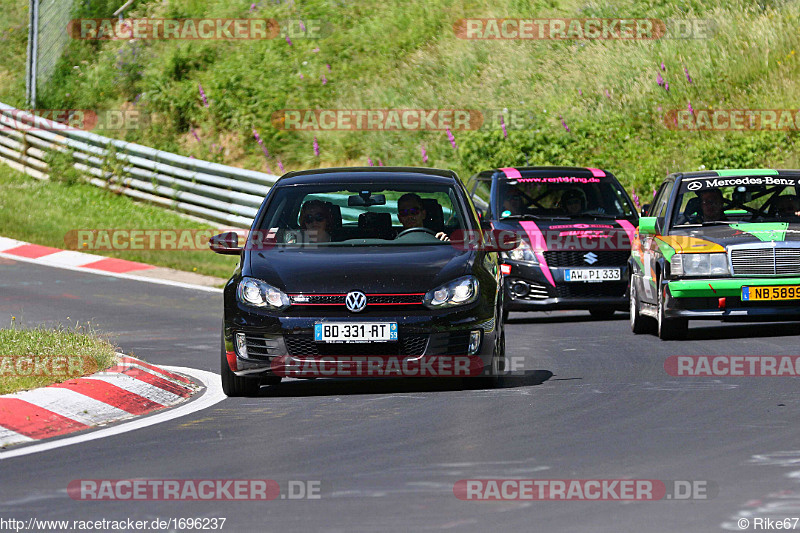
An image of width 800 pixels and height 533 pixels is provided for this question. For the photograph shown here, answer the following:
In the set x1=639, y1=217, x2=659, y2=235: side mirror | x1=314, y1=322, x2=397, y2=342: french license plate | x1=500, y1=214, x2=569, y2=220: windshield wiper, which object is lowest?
x1=314, y1=322, x2=397, y2=342: french license plate

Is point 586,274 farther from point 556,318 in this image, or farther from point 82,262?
point 82,262

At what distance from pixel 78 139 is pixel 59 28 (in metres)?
6.16

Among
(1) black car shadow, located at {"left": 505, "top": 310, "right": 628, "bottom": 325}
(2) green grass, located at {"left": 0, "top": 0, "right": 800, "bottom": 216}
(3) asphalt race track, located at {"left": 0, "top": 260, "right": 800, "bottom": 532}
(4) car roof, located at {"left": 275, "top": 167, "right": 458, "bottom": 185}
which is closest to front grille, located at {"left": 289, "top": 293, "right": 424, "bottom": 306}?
(3) asphalt race track, located at {"left": 0, "top": 260, "right": 800, "bottom": 532}

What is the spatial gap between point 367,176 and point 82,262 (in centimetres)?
1105

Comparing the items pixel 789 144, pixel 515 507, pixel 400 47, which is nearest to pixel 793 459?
pixel 515 507

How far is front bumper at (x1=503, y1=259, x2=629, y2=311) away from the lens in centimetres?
1653

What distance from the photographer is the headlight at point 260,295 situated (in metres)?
10.0

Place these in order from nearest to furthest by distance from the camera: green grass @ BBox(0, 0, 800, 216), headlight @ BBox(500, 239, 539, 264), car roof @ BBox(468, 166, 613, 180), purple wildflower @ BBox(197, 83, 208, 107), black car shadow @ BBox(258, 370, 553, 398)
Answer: black car shadow @ BBox(258, 370, 553, 398), headlight @ BBox(500, 239, 539, 264), car roof @ BBox(468, 166, 613, 180), green grass @ BBox(0, 0, 800, 216), purple wildflower @ BBox(197, 83, 208, 107)

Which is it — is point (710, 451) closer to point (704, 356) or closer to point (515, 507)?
point (515, 507)

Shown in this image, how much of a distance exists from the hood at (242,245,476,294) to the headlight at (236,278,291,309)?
0.04 metres

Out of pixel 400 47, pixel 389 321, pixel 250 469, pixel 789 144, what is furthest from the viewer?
pixel 400 47

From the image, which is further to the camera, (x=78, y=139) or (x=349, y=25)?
(x=349, y=25)

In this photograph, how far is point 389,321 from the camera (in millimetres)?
9859

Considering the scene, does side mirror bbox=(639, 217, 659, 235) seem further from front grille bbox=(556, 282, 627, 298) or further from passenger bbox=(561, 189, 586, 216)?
passenger bbox=(561, 189, 586, 216)
